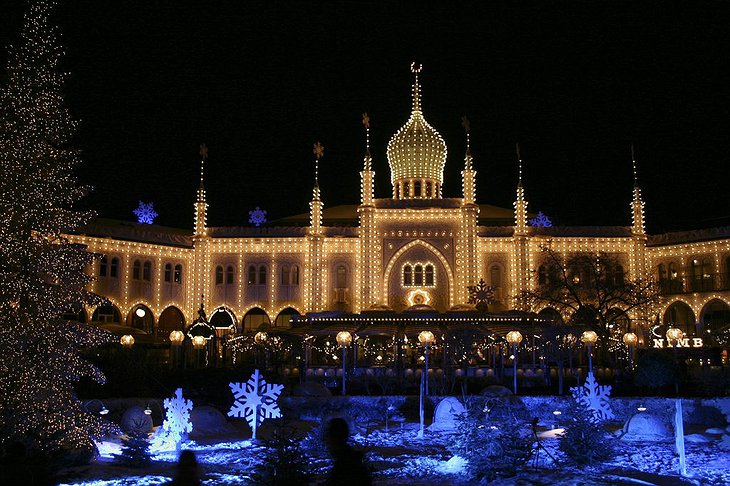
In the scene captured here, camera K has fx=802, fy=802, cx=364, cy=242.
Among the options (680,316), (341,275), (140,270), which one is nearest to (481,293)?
(341,275)

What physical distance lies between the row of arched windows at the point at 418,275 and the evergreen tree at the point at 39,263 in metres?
32.7

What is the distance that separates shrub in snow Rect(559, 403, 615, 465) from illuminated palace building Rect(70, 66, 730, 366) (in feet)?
98.5

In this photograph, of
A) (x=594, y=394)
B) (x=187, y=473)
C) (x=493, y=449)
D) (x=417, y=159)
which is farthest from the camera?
(x=417, y=159)

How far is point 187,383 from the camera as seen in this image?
27.3 metres

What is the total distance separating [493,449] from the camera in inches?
576

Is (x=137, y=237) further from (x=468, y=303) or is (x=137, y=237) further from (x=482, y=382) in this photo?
(x=482, y=382)

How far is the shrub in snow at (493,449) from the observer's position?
14.6 m

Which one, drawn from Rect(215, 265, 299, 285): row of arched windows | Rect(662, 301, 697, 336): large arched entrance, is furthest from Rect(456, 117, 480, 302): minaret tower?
Rect(662, 301, 697, 336): large arched entrance

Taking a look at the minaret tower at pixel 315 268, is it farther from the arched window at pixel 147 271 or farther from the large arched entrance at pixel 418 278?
the arched window at pixel 147 271

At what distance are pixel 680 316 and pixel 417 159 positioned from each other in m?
20.7

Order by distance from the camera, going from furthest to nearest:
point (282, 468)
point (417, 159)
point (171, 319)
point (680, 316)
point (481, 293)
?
1. point (680, 316)
2. point (171, 319)
3. point (417, 159)
4. point (481, 293)
5. point (282, 468)

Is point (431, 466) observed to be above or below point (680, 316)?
below

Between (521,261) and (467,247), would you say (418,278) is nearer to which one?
(467,247)

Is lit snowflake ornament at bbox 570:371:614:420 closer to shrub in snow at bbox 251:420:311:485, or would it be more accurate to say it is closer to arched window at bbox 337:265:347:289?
shrub in snow at bbox 251:420:311:485
